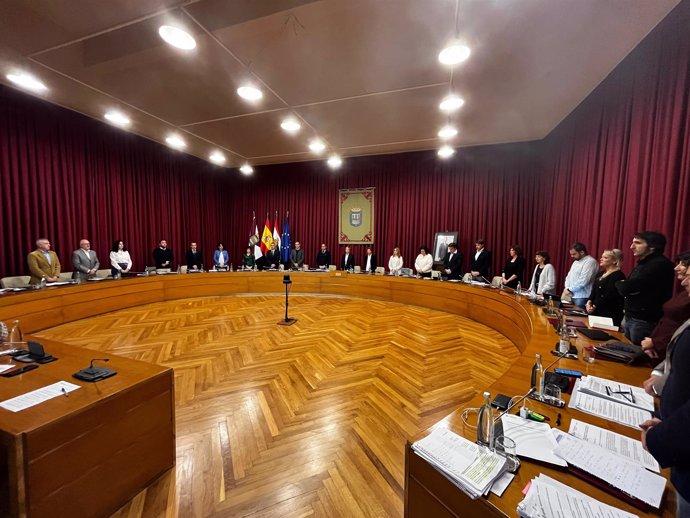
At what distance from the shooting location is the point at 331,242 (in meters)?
8.27

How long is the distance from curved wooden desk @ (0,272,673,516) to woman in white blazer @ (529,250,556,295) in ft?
2.05

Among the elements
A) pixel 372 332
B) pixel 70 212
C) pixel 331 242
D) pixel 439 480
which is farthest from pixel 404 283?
pixel 70 212

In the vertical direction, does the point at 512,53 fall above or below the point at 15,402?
above

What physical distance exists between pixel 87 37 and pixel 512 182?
7.24 meters

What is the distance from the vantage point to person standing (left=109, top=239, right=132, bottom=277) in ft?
19.2

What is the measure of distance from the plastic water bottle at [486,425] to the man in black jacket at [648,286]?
2.12m

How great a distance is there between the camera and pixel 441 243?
22.9 feet

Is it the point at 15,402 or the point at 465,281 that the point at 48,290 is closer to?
the point at 15,402

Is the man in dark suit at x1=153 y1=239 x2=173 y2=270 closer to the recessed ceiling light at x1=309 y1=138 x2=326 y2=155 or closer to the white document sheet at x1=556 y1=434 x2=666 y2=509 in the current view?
the recessed ceiling light at x1=309 y1=138 x2=326 y2=155

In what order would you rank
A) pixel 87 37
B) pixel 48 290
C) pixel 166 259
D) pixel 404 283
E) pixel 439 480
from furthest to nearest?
pixel 166 259 < pixel 404 283 < pixel 48 290 < pixel 87 37 < pixel 439 480

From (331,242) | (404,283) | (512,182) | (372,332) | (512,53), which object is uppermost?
(512,53)

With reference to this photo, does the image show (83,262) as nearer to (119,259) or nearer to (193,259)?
(119,259)

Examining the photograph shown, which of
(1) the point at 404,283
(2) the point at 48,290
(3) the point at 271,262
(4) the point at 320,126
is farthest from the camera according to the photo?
(3) the point at 271,262

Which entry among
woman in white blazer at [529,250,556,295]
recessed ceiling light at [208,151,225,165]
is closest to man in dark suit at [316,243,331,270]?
recessed ceiling light at [208,151,225,165]
